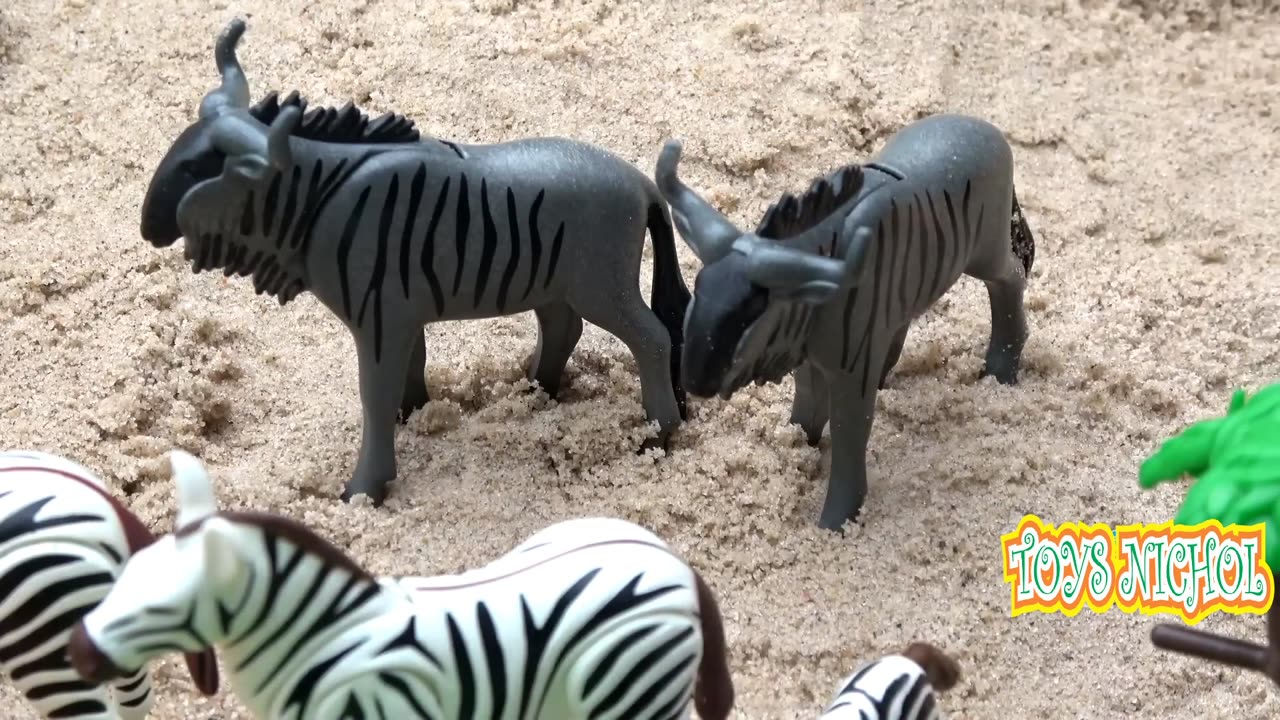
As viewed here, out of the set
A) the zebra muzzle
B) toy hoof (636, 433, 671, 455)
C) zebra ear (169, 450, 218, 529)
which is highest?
zebra ear (169, 450, 218, 529)

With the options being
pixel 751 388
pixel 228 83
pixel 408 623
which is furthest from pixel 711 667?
pixel 228 83

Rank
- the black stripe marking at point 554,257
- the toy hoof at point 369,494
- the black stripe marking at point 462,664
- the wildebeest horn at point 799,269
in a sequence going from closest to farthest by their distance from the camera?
1. the black stripe marking at point 462,664
2. the wildebeest horn at point 799,269
3. the black stripe marking at point 554,257
4. the toy hoof at point 369,494

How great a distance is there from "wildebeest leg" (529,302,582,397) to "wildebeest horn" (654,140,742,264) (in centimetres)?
30

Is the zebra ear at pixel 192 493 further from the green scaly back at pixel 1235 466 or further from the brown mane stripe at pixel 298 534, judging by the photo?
the green scaly back at pixel 1235 466

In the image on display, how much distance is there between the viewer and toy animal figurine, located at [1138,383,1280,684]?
0.73m

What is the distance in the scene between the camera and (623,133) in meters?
1.92

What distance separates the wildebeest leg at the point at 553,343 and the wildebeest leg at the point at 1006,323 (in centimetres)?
51

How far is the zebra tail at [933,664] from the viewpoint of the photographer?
94 centimetres

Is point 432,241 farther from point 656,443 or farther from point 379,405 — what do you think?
point 656,443

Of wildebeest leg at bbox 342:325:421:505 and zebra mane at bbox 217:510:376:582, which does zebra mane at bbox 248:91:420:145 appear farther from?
zebra mane at bbox 217:510:376:582

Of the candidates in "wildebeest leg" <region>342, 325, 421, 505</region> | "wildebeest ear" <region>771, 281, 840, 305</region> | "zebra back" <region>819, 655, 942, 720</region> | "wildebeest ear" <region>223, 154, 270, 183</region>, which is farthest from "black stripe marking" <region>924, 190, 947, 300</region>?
"wildebeest ear" <region>223, 154, 270, 183</region>

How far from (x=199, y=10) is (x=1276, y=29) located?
6.94 feet

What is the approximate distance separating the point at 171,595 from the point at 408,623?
0.51 feet

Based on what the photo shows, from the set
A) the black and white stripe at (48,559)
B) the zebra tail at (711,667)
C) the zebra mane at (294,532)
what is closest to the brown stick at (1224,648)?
the zebra tail at (711,667)
